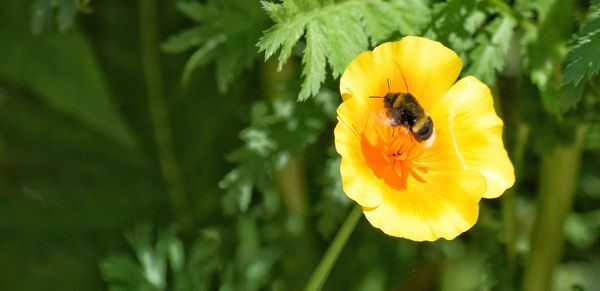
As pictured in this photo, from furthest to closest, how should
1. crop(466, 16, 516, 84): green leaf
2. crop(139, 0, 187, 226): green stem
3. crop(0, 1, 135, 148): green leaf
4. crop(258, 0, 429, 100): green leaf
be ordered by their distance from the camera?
crop(139, 0, 187, 226): green stem, crop(0, 1, 135, 148): green leaf, crop(466, 16, 516, 84): green leaf, crop(258, 0, 429, 100): green leaf

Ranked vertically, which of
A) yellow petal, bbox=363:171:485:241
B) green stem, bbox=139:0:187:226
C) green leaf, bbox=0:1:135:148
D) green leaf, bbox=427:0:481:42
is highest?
green leaf, bbox=427:0:481:42

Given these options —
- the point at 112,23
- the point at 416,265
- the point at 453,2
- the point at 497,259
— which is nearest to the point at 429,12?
the point at 453,2

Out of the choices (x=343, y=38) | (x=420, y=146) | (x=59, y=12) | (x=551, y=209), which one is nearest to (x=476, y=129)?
(x=420, y=146)

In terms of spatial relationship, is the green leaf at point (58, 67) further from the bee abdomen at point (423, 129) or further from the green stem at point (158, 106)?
the bee abdomen at point (423, 129)

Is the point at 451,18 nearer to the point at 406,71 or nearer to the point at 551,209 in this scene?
the point at 406,71

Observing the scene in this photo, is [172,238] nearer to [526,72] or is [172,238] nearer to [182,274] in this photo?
[182,274]

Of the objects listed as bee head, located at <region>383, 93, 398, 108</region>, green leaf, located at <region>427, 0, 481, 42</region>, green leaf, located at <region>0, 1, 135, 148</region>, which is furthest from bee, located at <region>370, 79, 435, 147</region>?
green leaf, located at <region>0, 1, 135, 148</region>

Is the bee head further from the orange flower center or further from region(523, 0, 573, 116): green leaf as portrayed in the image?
region(523, 0, 573, 116): green leaf
